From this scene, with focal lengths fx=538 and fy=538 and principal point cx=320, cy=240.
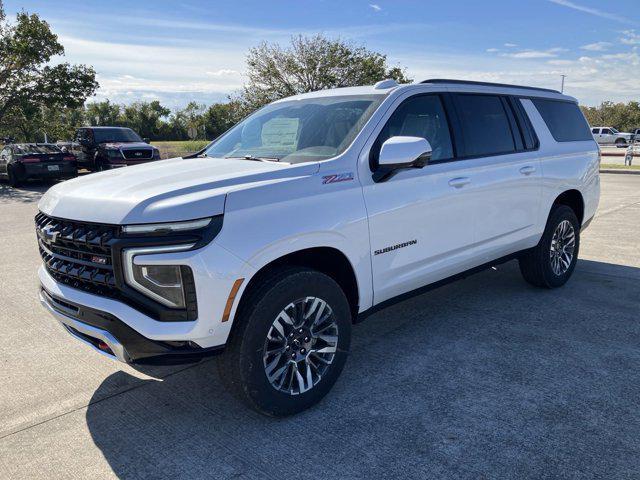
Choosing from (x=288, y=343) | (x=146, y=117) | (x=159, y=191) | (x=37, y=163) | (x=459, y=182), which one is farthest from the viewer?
(x=146, y=117)

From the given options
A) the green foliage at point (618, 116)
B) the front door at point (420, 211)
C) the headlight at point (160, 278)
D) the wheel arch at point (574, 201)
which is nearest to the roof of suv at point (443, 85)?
the front door at point (420, 211)

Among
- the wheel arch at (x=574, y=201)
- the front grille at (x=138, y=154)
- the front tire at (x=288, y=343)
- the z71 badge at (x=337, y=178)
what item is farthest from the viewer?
the front grille at (x=138, y=154)

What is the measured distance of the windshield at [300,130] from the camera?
3.58 meters

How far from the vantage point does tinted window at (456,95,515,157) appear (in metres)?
4.34

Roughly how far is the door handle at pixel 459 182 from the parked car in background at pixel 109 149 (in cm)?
1488

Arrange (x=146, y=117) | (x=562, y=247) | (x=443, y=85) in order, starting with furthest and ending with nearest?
(x=146, y=117)
(x=562, y=247)
(x=443, y=85)

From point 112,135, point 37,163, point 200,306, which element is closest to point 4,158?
point 37,163

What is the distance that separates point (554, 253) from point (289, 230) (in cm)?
359

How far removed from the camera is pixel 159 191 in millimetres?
2846

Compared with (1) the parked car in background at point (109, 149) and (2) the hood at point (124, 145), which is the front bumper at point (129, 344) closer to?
(1) the parked car in background at point (109, 149)

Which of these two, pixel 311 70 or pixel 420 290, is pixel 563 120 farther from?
pixel 311 70

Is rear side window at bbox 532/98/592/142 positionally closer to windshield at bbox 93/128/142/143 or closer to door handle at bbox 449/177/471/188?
door handle at bbox 449/177/471/188

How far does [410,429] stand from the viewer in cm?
302

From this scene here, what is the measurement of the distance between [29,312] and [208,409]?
2.75 meters
